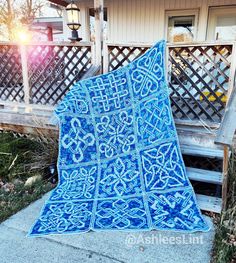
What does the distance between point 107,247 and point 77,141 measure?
4.27 feet

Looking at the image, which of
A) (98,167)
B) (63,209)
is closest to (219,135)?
(98,167)

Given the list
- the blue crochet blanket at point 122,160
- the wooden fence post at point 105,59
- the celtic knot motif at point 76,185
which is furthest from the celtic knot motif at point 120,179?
the wooden fence post at point 105,59

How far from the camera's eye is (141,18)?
5.66 m

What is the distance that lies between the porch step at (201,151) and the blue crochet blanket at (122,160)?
346 millimetres

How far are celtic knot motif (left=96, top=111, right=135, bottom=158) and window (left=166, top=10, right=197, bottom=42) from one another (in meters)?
3.33

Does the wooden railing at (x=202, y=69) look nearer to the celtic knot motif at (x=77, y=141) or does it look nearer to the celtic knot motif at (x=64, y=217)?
the celtic knot motif at (x=77, y=141)

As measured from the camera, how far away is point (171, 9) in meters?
5.39

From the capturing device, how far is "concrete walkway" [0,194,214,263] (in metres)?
1.88

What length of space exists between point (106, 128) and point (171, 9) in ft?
12.0

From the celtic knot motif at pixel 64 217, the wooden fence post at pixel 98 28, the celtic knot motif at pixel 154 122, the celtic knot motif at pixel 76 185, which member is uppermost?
the wooden fence post at pixel 98 28

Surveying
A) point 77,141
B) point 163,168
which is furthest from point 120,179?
point 77,141

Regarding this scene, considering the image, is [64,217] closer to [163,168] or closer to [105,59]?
[163,168]

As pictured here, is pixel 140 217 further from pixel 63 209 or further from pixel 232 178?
pixel 232 178

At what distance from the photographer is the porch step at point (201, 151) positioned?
297cm
